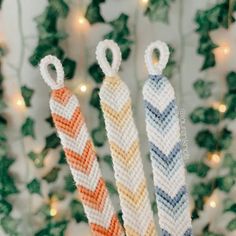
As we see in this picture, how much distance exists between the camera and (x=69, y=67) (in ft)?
5.03

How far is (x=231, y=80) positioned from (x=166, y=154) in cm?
53

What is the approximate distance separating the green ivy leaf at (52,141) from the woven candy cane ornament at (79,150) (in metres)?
0.37

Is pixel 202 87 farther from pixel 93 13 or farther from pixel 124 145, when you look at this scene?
pixel 124 145

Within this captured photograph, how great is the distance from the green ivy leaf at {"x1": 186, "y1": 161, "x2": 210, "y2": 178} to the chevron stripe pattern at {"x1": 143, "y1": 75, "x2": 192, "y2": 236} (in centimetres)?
45

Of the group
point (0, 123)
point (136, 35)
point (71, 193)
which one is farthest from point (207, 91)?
point (0, 123)

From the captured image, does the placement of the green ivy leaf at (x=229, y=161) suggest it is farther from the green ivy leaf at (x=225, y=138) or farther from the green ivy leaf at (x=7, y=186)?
the green ivy leaf at (x=7, y=186)

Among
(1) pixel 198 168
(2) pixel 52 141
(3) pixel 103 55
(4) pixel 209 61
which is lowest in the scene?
(1) pixel 198 168

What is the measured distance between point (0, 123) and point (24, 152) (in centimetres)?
12

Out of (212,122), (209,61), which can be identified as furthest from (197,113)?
(209,61)

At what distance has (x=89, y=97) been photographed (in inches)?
62.5

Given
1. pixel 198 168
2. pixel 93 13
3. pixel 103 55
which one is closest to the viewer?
pixel 103 55

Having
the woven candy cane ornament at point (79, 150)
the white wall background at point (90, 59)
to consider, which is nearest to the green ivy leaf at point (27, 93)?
the white wall background at point (90, 59)

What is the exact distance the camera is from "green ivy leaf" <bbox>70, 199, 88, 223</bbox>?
1.67m

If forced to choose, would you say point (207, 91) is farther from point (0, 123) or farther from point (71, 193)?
point (0, 123)
